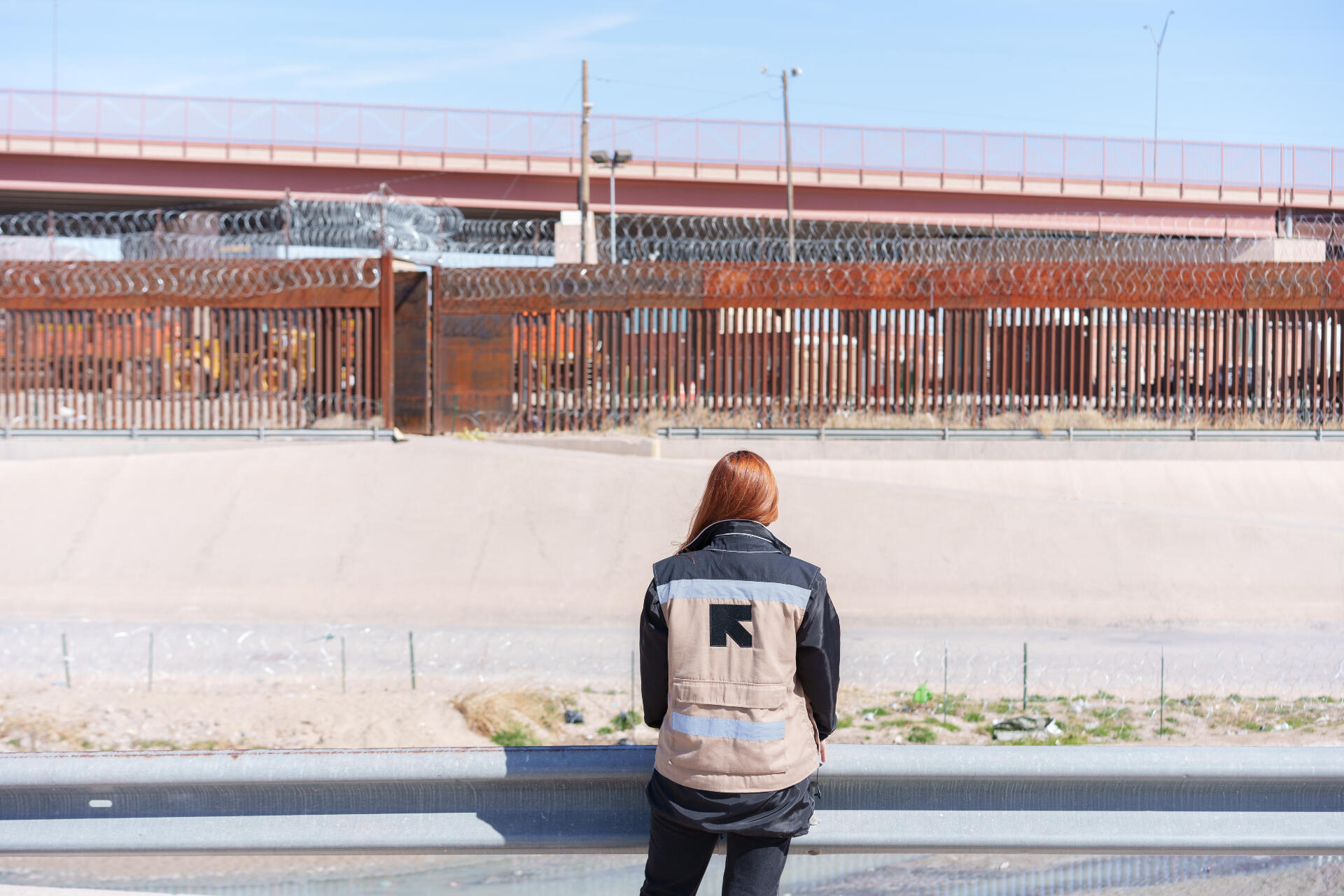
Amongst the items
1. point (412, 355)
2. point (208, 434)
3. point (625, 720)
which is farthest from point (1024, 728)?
point (208, 434)

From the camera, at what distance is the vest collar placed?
2.87 metres

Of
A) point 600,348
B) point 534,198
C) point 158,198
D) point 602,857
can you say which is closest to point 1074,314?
point 600,348

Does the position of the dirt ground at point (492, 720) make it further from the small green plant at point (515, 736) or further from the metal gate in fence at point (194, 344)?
the metal gate in fence at point (194, 344)

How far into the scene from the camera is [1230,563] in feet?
37.6

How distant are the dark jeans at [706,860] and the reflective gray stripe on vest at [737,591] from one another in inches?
21.6

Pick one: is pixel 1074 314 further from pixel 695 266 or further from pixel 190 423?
pixel 190 423

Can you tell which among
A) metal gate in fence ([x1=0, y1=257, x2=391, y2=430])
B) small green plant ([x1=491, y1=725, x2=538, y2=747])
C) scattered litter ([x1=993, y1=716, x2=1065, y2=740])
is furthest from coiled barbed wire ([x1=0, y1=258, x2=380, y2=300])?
scattered litter ([x1=993, y1=716, x2=1065, y2=740])

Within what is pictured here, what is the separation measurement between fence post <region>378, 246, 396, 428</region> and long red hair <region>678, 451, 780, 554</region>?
44.4ft

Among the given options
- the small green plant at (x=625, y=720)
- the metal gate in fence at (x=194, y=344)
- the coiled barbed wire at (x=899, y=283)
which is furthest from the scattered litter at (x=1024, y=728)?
the metal gate in fence at (x=194, y=344)

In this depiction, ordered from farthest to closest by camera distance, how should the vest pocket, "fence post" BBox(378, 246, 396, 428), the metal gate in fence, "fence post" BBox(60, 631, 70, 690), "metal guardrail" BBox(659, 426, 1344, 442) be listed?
the metal gate in fence → "fence post" BBox(378, 246, 396, 428) → "metal guardrail" BBox(659, 426, 1344, 442) → "fence post" BBox(60, 631, 70, 690) → the vest pocket

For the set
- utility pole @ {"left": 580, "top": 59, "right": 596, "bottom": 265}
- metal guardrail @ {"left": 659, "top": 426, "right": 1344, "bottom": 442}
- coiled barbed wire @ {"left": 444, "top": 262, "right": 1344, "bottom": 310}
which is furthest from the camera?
utility pole @ {"left": 580, "top": 59, "right": 596, "bottom": 265}

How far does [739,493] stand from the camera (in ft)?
9.51

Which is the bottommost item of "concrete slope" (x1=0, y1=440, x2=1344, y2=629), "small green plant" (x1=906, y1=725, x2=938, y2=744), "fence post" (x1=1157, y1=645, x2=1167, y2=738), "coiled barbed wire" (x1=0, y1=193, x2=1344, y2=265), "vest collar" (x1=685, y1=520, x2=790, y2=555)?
"small green plant" (x1=906, y1=725, x2=938, y2=744)

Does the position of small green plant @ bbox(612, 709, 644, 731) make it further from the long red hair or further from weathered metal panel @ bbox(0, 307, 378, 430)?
weathered metal panel @ bbox(0, 307, 378, 430)
